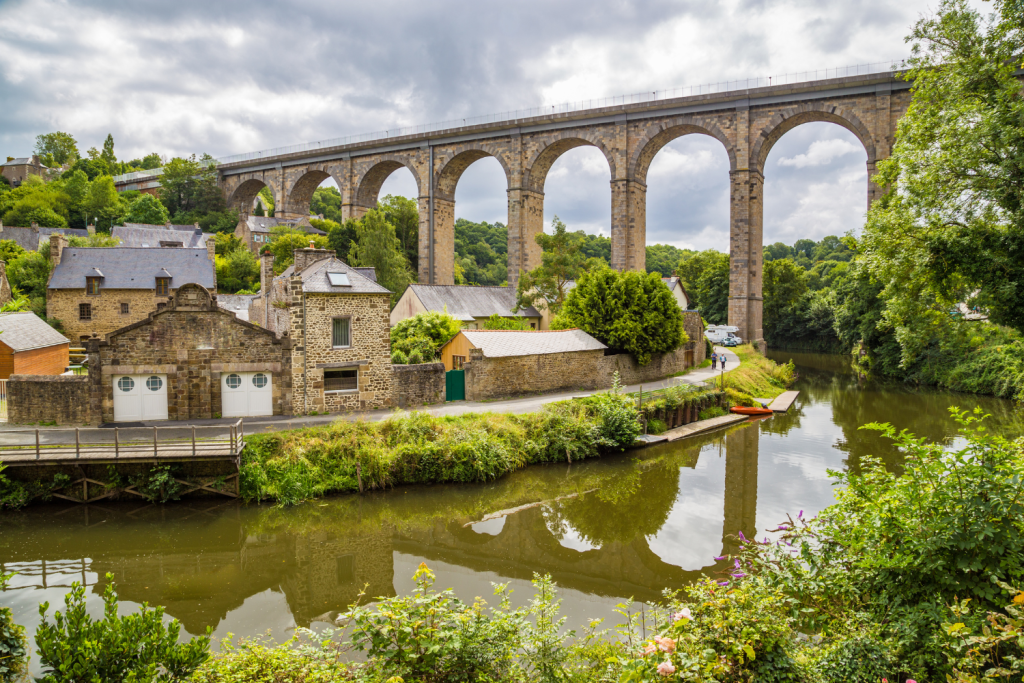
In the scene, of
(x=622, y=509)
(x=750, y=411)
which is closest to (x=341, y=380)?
(x=622, y=509)

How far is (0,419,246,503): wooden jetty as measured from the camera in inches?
401

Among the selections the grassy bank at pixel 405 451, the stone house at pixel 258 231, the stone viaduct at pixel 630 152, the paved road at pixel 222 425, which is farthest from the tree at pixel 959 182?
the stone house at pixel 258 231

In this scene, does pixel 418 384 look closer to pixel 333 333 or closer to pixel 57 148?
pixel 333 333

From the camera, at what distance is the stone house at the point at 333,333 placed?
14109 mm

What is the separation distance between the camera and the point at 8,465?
10.1 meters

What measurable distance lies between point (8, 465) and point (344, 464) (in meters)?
5.27

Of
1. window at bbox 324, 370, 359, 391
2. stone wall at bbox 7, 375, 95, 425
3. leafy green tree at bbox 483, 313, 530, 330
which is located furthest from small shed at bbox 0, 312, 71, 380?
leafy green tree at bbox 483, 313, 530, 330

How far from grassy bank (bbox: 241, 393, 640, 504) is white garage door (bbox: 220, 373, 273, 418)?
91.4 inches

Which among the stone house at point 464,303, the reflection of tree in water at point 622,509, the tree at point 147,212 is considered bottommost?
the reflection of tree in water at point 622,509

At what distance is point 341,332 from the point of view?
14602 millimetres

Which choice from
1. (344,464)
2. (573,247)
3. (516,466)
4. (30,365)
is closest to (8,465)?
(344,464)

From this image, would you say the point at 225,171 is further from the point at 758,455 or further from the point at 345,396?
the point at 758,455

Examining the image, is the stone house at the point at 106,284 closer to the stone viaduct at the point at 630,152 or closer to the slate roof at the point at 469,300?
the slate roof at the point at 469,300

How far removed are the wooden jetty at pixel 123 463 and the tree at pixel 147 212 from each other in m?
39.7
